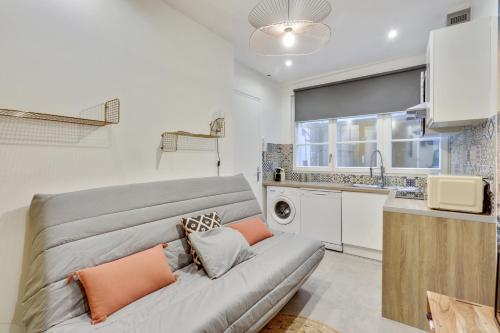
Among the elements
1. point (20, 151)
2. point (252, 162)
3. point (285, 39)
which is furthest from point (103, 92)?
point (252, 162)

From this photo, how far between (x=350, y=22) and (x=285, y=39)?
114 centimetres

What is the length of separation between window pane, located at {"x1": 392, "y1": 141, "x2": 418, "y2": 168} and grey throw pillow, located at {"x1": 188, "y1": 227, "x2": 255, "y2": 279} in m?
2.72

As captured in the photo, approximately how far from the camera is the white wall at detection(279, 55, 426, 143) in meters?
3.37

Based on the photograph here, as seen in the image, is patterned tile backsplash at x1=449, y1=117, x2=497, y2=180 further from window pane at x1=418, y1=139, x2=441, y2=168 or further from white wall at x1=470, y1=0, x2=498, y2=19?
white wall at x1=470, y1=0, x2=498, y2=19

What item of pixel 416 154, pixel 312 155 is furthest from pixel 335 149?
pixel 416 154

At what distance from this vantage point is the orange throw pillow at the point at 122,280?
4.31 ft

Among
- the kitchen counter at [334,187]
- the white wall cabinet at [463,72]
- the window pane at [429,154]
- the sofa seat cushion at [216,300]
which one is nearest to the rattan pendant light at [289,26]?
the white wall cabinet at [463,72]

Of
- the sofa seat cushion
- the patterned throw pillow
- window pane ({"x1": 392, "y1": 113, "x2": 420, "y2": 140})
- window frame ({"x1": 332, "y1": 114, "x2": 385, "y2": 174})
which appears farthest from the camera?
window frame ({"x1": 332, "y1": 114, "x2": 385, "y2": 174})

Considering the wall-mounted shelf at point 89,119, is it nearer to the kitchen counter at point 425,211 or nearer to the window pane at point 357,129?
the kitchen counter at point 425,211

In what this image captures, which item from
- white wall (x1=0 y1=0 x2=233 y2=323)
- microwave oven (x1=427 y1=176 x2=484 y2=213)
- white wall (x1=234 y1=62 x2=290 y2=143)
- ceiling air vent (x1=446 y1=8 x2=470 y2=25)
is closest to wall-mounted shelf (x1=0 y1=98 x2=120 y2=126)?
white wall (x1=0 y1=0 x2=233 y2=323)

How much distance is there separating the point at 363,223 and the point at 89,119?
10.5ft

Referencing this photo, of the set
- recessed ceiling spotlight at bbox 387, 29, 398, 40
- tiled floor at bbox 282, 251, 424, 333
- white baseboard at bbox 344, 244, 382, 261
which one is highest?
recessed ceiling spotlight at bbox 387, 29, 398, 40

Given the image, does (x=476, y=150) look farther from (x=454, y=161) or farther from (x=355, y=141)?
(x=355, y=141)

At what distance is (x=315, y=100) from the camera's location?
13.7 ft
